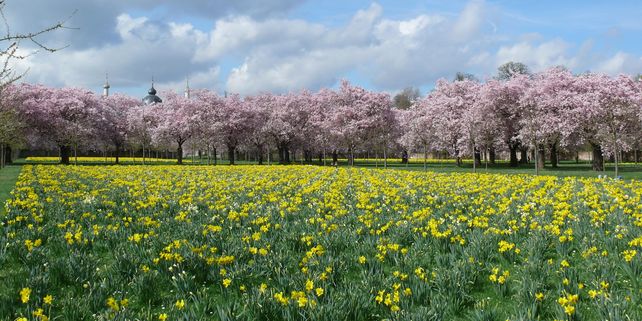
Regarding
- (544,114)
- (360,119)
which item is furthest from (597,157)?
(360,119)

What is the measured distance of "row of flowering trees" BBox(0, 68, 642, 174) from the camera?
38.1 metres

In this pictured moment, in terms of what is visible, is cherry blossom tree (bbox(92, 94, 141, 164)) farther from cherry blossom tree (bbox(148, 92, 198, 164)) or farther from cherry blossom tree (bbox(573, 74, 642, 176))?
cherry blossom tree (bbox(573, 74, 642, 176))

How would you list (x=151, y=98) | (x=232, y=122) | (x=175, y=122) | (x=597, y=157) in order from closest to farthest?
(x=597, y=157) < (x=232, y=122) < (x=175, y=122) < (x=151, y=98)

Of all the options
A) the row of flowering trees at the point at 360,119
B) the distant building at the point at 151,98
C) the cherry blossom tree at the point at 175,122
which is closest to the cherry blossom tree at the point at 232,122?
the row of flowering trees at the point at 360,119

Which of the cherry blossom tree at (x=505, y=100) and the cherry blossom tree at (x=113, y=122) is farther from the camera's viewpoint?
the cherry blossom tree at (x=113, y=122)

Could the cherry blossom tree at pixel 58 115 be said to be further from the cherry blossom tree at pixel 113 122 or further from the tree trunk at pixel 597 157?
the tree trunk at pixel 597 157

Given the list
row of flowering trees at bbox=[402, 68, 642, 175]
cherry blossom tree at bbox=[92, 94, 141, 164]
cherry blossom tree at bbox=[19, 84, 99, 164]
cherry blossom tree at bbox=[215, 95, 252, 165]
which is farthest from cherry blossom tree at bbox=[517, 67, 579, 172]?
Result: cherry blossom tree at bbox=[92, 94, 141, 164]

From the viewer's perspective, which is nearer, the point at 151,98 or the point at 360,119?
the point at 360,119

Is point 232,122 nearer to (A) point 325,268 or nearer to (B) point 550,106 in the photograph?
(B) point 550,106

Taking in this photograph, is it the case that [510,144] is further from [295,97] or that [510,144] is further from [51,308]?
[51,308]

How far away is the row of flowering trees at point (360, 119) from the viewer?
3812 cm

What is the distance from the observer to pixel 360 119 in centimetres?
5044

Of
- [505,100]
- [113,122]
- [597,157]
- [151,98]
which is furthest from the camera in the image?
[151,98]

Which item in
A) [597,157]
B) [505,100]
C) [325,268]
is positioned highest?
[505,100]
